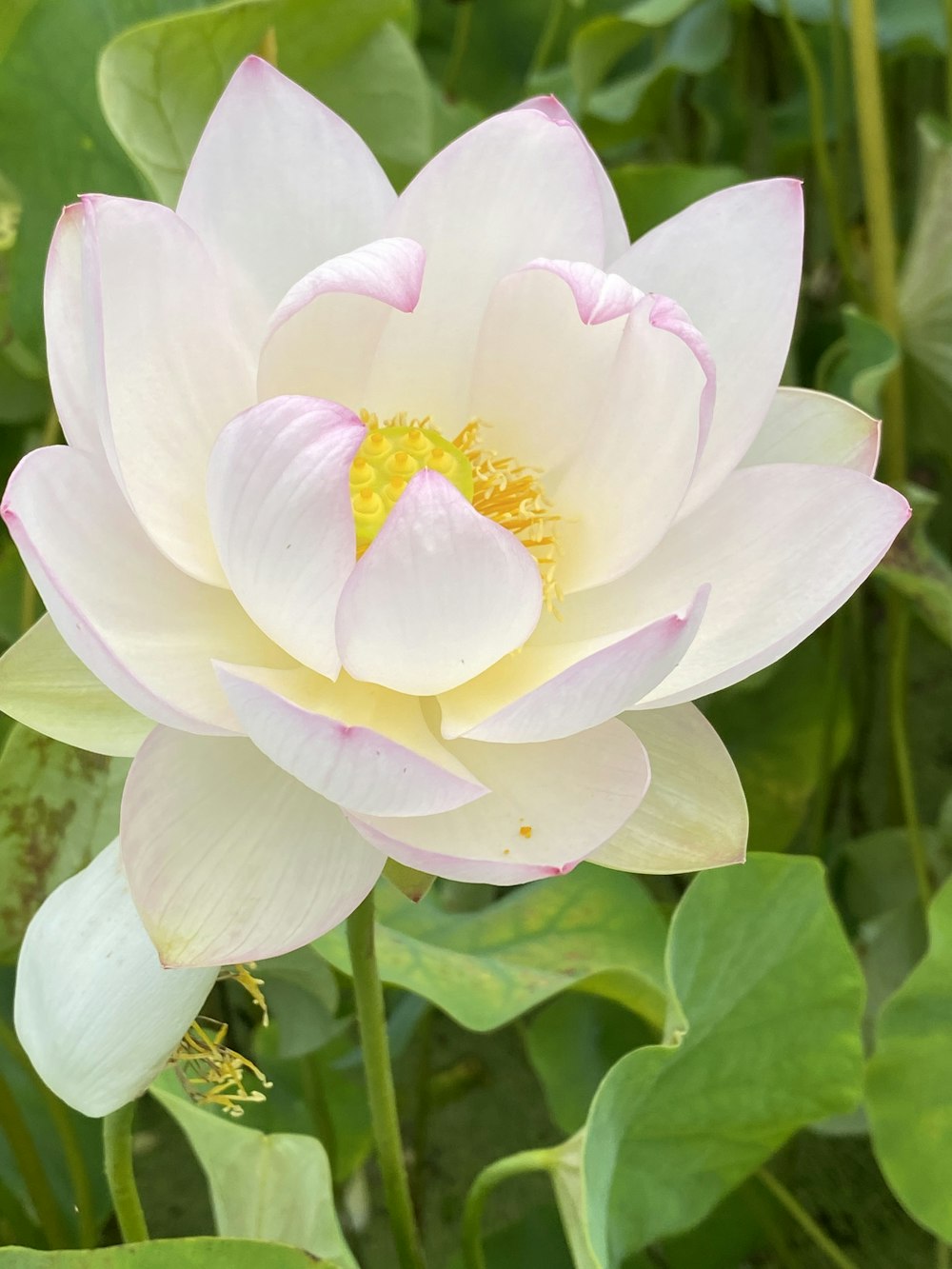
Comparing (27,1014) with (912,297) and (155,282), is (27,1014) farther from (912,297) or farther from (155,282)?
(912,297)

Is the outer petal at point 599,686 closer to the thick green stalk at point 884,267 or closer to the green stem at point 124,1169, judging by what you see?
the green stem at point 124,1169

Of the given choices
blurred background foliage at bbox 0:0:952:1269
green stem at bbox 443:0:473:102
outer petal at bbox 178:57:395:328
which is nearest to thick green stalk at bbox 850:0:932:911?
blurred background foliage at bbox 0:0:952:1269

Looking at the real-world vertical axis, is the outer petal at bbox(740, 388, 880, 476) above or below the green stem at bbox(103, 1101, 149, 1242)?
above

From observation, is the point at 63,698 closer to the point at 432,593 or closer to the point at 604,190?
the point at 432,593

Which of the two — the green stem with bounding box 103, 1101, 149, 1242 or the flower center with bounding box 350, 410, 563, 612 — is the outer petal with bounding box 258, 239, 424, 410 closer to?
the flower center with bounding box 350, 410, 563, 612

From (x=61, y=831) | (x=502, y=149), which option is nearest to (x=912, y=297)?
(x=502, y=149)

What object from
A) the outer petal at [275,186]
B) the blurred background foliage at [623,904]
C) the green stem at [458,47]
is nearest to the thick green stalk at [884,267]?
the blurred background foliage at [623,904]
